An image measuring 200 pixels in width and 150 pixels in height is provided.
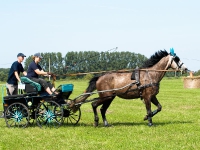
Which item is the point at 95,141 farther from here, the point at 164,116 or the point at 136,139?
the point at 164,116

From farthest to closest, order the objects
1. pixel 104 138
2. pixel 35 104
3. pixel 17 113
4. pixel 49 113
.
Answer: pixel 35 104 < pixel 17 113 < pixel 49 113 < pixel 104 138

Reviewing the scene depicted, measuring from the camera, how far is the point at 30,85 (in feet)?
39.9

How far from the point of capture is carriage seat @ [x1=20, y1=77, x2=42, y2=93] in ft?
39.7

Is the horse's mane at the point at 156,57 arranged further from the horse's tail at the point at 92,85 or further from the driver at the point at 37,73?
the driver at the point at 37,73

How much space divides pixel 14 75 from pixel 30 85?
977 mm

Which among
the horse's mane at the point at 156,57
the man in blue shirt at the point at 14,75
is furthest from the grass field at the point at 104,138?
the horse's mane at the point at 156,57

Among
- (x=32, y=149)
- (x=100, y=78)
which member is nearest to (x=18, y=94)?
(x=100, y=78)

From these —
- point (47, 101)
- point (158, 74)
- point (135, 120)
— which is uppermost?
point (158, 74)

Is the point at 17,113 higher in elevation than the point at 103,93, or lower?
lower

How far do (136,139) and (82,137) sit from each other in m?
1.56

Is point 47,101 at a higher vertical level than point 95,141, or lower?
higher

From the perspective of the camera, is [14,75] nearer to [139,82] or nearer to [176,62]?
[139,82]

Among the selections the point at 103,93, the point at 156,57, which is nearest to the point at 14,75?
the point at 103,93

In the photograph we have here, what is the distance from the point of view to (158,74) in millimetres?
12273
